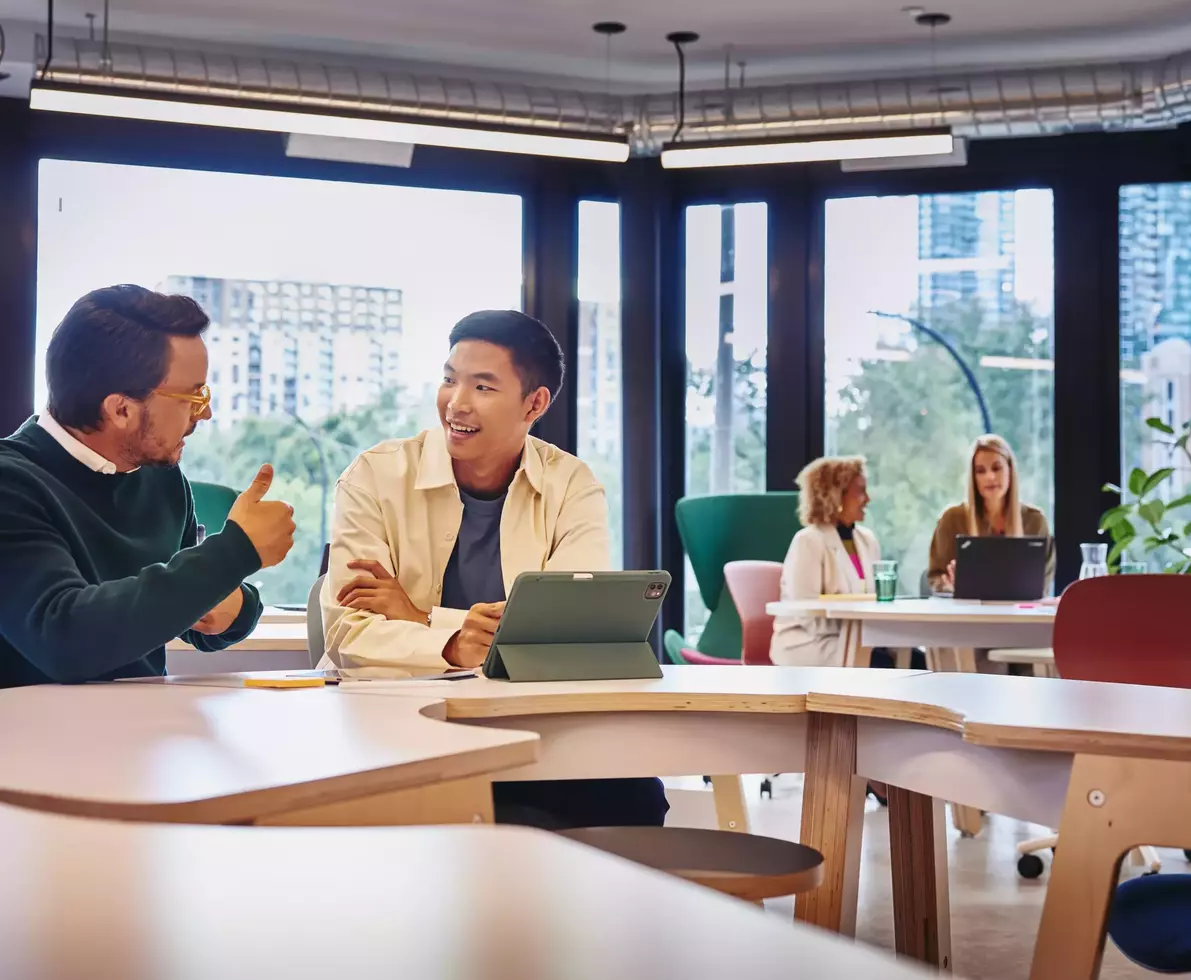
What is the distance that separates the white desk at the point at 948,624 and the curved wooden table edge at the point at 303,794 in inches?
133

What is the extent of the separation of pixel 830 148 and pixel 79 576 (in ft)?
15.8

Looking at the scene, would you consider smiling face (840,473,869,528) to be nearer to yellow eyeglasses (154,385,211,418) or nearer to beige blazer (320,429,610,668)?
beige blazer (320,429,610,668)

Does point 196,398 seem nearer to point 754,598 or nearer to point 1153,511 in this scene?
point 754,598

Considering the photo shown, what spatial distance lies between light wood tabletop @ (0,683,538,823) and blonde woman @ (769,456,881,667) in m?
3.68

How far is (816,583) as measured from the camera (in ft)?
19.2

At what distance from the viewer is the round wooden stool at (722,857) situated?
1.83m

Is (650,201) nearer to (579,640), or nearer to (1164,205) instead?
(1164,205)

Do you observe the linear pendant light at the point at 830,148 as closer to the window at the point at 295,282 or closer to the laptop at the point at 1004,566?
the window at the point at 295,282

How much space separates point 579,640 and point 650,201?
5.63 metres

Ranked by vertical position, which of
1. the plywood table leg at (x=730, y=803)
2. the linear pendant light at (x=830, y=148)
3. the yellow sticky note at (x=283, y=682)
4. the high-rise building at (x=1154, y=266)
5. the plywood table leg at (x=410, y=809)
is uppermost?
the linear pendant light at (x=830, y=148)

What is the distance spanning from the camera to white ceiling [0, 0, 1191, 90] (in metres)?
6.31

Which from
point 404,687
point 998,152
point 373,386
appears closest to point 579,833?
point 404,687

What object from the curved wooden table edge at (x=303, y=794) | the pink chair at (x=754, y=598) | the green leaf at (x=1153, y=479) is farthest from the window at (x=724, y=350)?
the curved wooden table edge at (x=303, y=794)

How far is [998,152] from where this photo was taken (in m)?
7.47
